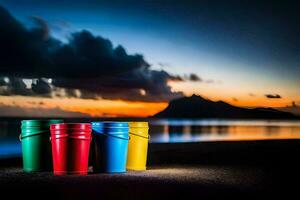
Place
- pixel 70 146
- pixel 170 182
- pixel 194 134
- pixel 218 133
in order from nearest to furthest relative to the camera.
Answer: pixel 170 182
pixel 70 146
pixel 194 134
pixel 218 133

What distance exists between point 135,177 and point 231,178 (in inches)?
67.5

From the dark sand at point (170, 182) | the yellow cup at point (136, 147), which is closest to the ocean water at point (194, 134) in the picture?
the yellow cup at point (136, 147)

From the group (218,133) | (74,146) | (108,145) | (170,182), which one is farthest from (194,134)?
(170,182)

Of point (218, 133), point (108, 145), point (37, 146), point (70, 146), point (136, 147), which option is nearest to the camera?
point (70, 146)

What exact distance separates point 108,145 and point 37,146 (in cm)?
143

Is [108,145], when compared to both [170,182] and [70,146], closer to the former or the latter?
[70,146]

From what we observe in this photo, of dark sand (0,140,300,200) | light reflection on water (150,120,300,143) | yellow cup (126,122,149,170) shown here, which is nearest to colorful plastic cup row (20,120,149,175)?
yellow cup (126,122,149,170)

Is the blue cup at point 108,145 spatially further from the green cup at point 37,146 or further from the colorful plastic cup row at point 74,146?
the green cup at point 37,146

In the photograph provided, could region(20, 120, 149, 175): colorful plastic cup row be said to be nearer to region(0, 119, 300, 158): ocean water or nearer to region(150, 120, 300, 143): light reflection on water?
region(0, 119, 300, 158): ocean water

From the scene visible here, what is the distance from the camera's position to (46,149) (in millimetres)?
10820

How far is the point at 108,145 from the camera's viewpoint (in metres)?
10.6

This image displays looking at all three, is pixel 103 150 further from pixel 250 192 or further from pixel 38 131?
pixel 250 192

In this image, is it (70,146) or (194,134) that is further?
(194,134)

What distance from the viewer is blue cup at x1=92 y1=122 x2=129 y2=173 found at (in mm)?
10547
